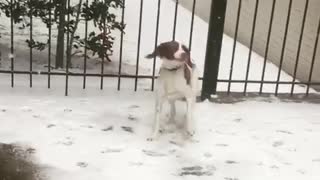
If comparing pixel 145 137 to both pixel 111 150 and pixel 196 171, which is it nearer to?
pixel 111 150

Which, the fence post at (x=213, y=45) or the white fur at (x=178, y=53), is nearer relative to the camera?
the white fur at (x=178, y=53)

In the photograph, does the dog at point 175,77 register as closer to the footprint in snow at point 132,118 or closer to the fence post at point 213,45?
the footprint in snow at point 132,118

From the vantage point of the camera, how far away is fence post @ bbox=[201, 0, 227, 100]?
5.96m

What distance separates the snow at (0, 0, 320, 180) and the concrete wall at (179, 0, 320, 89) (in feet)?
5.11

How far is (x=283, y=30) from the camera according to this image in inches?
342

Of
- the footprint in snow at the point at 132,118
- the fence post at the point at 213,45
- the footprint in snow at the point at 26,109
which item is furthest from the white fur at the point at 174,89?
the footprint in snow at the point at 26,109

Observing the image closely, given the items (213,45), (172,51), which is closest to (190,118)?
(172,51)

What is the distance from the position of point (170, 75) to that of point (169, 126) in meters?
0.68

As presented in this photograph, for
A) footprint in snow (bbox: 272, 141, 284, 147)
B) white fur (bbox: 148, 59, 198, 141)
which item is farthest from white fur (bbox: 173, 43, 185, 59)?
footprint in snow (bbox: 272, 141, 284, 147)

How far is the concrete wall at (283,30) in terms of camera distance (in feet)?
25.2

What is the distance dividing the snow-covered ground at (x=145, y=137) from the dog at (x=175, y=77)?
25cm

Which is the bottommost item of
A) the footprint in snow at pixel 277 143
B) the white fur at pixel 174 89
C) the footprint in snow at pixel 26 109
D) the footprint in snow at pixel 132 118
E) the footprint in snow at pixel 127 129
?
the footprint in snow at pixel 277 143

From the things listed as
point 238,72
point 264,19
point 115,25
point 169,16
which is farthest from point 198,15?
point 115,25

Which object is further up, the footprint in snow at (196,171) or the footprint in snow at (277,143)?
the footprint in snow at (277,143)
